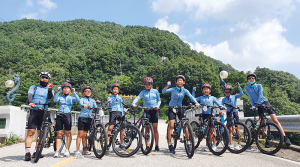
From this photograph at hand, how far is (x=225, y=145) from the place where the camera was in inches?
213

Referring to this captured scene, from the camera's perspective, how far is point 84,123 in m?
6.04

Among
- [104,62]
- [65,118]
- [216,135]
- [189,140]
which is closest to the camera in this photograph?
[189,140]

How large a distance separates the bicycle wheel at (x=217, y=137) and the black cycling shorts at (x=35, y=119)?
421cm

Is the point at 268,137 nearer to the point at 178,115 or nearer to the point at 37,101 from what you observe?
the point at 178,115

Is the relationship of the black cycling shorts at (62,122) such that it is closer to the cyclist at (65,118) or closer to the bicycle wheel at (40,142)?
the cyclist at (65,118)

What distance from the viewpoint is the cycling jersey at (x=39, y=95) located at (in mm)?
5661

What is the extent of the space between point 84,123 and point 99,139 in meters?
0.62

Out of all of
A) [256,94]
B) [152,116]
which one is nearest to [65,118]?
[152,116]

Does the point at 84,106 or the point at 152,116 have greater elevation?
the point at 84,106

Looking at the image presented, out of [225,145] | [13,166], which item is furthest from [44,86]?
[225,145]

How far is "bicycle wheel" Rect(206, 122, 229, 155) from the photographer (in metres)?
5.60

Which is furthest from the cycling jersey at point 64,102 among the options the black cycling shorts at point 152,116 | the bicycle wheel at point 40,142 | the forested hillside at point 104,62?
the forested hillside at point 104,62

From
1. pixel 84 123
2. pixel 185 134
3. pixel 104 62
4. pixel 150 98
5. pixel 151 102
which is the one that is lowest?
pixel 185 134

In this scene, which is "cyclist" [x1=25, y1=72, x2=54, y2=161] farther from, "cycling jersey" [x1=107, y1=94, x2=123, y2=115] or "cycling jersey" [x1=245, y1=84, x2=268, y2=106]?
"cycling jersey" [x1=245, y1=84, x2=268, y2=106]
